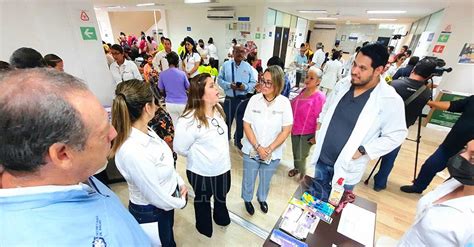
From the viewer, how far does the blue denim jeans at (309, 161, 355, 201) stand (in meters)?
1.52

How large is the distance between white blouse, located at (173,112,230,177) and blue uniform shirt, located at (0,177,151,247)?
878 millimetres

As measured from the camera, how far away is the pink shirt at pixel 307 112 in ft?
7.34

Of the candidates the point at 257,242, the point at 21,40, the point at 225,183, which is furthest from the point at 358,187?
the point at 21,40

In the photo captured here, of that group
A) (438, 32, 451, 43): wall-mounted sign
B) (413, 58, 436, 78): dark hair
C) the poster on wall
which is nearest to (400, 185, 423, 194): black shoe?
(413, 58, 436, 78): dark hair

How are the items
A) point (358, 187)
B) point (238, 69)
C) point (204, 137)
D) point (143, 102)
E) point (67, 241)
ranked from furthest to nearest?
point (238, 69)
point (358, 187)
point (204, 137)
point (143, 102)
point (67, 241)

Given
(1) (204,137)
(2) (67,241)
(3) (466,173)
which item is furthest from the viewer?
(1) (204,137)

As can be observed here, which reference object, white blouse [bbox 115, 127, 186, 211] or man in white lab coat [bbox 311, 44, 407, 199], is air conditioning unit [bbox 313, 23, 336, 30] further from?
white blouse [bbox 115, 127, 186, 211]

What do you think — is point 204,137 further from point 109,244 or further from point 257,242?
point 257,242

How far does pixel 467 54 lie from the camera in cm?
441

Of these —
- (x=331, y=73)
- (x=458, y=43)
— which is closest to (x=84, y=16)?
(x=331, y=73)

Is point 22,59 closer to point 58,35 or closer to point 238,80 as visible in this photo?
point 58,35

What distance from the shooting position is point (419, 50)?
5.95 metres

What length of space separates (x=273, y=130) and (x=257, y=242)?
3.50 ft

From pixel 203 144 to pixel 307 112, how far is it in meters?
1.31
